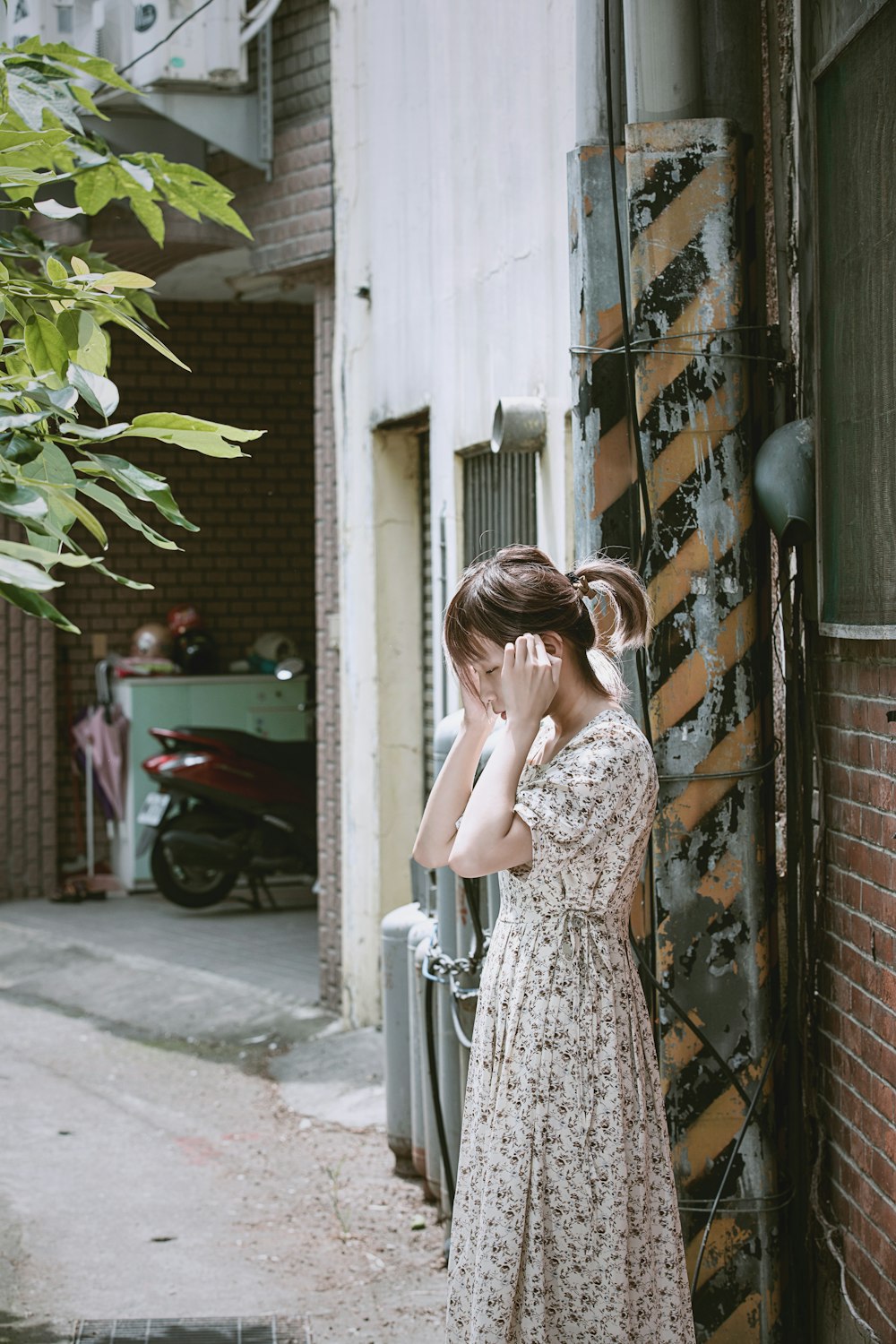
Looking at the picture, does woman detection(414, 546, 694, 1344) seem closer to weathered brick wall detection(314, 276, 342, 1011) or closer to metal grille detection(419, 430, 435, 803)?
metal grille detection(419, 430, 435, 803)

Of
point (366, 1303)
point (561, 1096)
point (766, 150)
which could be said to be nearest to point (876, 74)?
point (766, 150)

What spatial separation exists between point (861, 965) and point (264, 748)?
850 centimetres

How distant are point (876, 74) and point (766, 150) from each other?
0.78m

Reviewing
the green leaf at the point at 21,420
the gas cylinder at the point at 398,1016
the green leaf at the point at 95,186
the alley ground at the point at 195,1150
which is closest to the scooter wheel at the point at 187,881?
the alley ground at the point at 195,1150

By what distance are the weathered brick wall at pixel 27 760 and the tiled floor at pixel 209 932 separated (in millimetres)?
288

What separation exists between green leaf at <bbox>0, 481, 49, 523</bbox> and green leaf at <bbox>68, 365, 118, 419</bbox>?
0.40 meters

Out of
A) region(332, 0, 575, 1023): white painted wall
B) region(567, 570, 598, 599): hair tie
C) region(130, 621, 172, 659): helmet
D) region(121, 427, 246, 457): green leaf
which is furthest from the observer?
region(130, 621, 172, 659): helmet

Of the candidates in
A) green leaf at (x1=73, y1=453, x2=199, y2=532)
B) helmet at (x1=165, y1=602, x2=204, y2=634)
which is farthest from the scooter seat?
green leaf at (x1=73, y1=453, x2=199, y2=532)

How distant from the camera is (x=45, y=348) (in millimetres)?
3018

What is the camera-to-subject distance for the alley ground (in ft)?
16.9

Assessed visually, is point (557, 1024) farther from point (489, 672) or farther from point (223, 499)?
point (223, 499)

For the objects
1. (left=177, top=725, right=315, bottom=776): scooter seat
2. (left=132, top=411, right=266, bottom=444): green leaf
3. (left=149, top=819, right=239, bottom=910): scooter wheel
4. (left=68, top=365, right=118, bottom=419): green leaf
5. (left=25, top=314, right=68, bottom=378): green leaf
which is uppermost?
(left=25, top=314, right=68, bottom=378): green leaf

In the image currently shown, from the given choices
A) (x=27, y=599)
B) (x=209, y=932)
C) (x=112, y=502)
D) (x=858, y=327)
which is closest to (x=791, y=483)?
(x=858, y=327)

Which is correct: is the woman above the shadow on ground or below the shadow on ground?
above
